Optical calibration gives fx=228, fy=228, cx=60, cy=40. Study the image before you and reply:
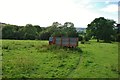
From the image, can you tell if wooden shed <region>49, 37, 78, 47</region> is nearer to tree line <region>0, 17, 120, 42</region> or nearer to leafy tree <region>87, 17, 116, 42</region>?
tree line <region>0, 17, 120, 42</region>

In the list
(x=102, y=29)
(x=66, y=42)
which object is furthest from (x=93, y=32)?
(x=66, y=42)

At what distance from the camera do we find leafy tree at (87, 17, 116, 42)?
257 feet

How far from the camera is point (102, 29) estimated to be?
79.2m

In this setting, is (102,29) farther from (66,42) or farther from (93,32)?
(66,42)

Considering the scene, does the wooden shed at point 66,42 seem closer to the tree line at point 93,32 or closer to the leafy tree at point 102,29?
the tree line at point 93,32

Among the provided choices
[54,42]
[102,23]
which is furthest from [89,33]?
[54,42]

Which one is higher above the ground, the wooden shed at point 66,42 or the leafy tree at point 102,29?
the leafy tree at point 102,29

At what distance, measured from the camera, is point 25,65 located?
16344 mm

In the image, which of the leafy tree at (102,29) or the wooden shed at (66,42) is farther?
the leafy tree at (102,29)

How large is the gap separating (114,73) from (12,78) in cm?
705

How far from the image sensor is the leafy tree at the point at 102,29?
78250 millimetres

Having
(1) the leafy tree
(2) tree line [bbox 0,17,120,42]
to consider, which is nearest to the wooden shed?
(2) tree line [bbox 0,17,120,42]

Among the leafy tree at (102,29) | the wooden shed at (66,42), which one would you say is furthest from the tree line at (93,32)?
the wooden shed at (66,42)

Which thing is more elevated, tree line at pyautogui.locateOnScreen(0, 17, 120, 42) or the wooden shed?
tree line at pyautogui.locateOnScreen(0, 17, 120, 42)
